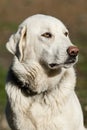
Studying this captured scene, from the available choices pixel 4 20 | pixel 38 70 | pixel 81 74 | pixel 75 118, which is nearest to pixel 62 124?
pixel 75 118

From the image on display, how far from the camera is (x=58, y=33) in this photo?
352 inches

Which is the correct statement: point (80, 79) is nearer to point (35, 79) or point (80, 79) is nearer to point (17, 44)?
point (35, 79)

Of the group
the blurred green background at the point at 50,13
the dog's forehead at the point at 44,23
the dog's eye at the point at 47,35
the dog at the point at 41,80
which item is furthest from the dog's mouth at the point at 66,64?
the blurred green background at the point at 50,13

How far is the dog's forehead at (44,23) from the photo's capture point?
8.95m

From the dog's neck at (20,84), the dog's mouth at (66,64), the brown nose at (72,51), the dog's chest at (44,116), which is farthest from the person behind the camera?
the dog's neck at (20,84)

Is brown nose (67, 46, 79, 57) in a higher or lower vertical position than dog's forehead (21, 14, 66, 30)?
lower

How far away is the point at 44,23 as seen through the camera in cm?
897

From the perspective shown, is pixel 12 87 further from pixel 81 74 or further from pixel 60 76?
pixel 81 74

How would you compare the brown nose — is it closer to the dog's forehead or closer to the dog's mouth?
the dog's mouth

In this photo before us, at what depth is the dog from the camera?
348 inches

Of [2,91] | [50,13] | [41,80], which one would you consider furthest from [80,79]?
[41,80]

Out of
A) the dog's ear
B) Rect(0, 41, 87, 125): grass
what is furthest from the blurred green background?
the dog's ear

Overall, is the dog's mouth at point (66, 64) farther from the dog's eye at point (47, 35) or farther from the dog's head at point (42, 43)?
the dog's eye at point (47, 35)

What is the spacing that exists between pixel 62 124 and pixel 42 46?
1041 mm
